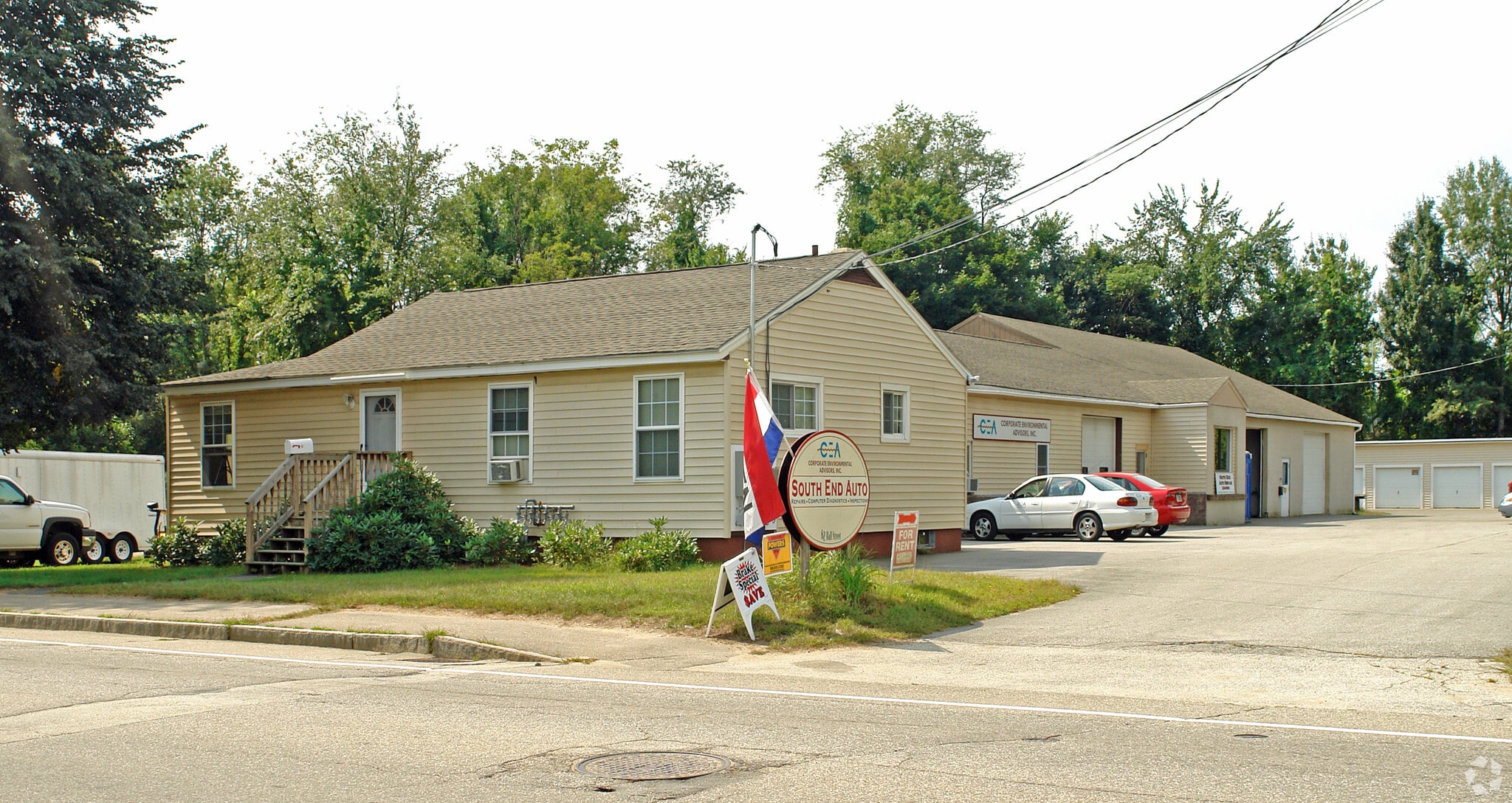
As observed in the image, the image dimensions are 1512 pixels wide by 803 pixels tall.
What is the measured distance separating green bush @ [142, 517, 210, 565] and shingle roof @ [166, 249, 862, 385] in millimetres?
3137

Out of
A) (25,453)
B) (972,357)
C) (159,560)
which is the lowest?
(159,560)

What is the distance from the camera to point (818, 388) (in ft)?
69.6

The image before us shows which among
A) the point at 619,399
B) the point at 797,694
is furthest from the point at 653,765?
the point at 619,399

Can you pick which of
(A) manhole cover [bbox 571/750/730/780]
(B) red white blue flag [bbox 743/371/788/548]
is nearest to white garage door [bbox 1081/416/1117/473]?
(B) red white blue flag [bbox 743/371/788/548]

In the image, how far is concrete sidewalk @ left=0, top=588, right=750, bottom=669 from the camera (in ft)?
40.8

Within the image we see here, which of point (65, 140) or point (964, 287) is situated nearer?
point (65, 140)

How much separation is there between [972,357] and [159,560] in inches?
778

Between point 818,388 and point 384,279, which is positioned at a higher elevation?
point 384,279

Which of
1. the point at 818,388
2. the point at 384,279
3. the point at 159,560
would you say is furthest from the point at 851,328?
the point at 384,279

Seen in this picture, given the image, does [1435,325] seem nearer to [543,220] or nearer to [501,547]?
[543,220]

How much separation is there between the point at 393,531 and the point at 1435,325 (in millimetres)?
52441

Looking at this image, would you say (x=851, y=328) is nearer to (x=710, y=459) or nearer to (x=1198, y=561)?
(x=710, y=459)

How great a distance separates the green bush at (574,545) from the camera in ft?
64.7

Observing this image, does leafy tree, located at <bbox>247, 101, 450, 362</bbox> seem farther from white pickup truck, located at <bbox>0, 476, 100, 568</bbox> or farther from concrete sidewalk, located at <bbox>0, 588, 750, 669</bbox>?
concrete sidewalk, located at <bbox>0, 588, 750, 669</bbox>
